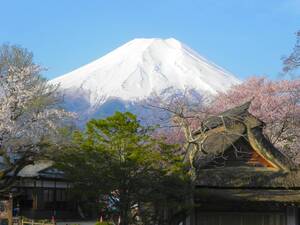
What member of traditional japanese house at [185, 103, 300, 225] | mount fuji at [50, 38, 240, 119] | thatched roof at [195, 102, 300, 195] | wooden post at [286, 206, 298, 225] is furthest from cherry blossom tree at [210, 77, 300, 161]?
mount fuji at [50, 38, 240, 119]

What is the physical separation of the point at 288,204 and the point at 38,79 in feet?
34.2

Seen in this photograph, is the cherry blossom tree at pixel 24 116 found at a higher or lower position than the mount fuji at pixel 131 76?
lower

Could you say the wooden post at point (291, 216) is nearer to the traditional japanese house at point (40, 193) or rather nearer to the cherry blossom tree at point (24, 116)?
the cherry blossom tree at point (24, 116)

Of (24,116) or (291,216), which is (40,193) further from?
(291,216)

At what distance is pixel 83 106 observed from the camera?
12925cm

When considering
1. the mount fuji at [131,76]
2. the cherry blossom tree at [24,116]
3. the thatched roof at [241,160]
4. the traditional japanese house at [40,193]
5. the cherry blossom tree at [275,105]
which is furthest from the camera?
the mount fuji at [131,76]

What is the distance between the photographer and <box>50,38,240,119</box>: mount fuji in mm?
122631

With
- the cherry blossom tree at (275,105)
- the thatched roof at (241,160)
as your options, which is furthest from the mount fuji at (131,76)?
the thatched roof at (241,160)

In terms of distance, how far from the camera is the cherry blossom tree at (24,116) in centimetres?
1881

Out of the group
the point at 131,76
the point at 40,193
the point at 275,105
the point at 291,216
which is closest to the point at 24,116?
the point at 291,216

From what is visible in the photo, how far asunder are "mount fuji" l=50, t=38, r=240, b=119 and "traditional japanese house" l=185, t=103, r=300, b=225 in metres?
88.4

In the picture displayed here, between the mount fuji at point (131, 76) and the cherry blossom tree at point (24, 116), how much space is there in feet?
292

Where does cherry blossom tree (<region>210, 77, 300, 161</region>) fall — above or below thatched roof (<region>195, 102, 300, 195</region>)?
above

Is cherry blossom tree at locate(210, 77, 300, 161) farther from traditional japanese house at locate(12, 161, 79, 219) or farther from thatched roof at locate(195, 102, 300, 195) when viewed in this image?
traditional japanese house at locate(12, 161, 79, 219)
